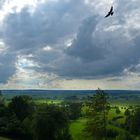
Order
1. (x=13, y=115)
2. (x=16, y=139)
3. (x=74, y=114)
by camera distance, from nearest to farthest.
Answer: (x=16, y=139)
(x=13, y=115)
(x=74, y=114)

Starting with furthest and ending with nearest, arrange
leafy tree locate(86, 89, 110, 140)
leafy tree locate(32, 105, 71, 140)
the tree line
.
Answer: leafy tree locate(32, 105, 71, 140) → the tree line → leafy tree locate(86, 89, 110, 140)

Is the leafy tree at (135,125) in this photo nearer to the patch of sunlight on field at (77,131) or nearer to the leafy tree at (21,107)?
the patch of sunlight on field at (77,131)

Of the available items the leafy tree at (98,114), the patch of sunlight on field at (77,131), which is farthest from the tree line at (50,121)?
the patch of sunlight on field at (77,131)

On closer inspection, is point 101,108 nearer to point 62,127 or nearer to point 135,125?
point 62,127

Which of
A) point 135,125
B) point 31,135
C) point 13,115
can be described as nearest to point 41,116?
point 31,135

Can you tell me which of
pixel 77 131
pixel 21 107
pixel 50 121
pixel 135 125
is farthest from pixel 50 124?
pixel 135 125

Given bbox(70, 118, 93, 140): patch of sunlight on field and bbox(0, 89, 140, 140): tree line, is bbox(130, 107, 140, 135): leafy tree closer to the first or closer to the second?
bbox(0, 89, 140, 140): tree line

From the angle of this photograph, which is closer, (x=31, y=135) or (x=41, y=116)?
(x=41, y=116)

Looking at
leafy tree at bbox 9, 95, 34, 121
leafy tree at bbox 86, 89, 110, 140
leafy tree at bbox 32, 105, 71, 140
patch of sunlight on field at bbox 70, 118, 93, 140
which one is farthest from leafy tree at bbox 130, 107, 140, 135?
leafy tree at bbox 86, 89, 110, 140
